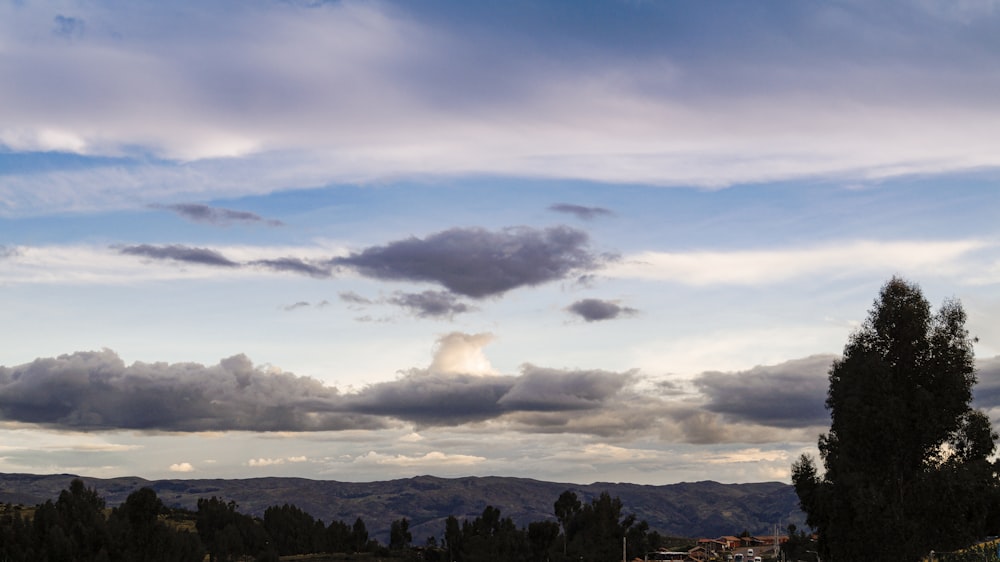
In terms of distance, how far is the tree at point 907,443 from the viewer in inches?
2377

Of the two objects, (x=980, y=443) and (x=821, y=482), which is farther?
(x=821, y=482)

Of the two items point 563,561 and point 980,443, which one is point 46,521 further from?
point 980,443

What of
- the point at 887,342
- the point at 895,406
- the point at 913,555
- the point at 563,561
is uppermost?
the point at 887,342

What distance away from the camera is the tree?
60375 mm

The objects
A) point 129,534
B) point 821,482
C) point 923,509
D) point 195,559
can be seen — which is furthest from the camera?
point 195,559

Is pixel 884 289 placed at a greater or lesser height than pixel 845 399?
greater

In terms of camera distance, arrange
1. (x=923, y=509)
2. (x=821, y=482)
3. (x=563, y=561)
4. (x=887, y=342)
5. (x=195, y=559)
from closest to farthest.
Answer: (x=923, y=509)
(x=887, y=342)
(x=821, y=482)
(x=195, y=559)
(x=563, y=561)

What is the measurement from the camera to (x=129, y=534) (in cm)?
15375

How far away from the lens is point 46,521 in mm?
163500

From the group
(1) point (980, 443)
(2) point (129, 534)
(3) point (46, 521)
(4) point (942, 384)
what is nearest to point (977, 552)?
(1) point (980, 443)

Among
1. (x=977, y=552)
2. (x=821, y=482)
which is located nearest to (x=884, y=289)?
(x=821, y=482)

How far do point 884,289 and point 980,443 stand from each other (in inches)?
440

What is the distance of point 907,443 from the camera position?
2451 inches

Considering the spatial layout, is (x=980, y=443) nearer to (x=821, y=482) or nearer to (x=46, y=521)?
(x=821, y=482)
